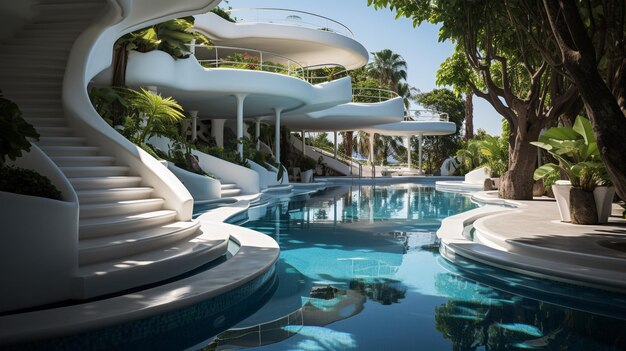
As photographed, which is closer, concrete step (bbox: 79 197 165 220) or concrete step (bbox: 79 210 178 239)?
concrete step (bbox: 79 210 178 239)

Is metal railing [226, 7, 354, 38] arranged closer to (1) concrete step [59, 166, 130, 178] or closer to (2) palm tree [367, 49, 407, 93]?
(1) concrete step [59, 166, 130, 178]

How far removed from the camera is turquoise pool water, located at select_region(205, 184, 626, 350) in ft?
11.8

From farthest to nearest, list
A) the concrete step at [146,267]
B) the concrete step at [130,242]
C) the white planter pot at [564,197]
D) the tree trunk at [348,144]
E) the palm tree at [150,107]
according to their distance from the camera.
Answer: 1. the tree trunk at [348,144]
2. the palm tree at [150,107]
3. the white planter pot at [564,197]
4. the concrete step at [130,242]
5. the concrete step at [146,267]

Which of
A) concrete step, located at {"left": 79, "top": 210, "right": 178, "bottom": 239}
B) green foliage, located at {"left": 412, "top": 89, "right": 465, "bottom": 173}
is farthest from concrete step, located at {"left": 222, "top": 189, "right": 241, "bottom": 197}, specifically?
green foliage, located at {"left": 412, "top": 89, "right": 465, "bottom": 173}

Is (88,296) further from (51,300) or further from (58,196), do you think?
(58,196)

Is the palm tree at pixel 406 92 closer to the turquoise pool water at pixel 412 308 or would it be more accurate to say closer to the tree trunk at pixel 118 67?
the tree trunk at pixel 118 67

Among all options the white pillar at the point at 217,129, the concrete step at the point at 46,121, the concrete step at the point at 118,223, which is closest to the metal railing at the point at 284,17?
the white pillar at the point at 217,129

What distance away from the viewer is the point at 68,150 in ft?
23.0

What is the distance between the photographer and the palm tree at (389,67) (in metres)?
44.8

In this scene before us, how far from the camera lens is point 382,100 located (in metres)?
29.5

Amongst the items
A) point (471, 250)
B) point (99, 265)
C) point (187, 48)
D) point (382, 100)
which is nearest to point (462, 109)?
point (382, 100)

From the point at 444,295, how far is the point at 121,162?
5365mm

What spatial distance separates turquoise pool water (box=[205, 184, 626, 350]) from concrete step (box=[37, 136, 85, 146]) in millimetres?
3784

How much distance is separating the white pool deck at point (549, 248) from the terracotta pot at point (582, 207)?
218 millimetres
